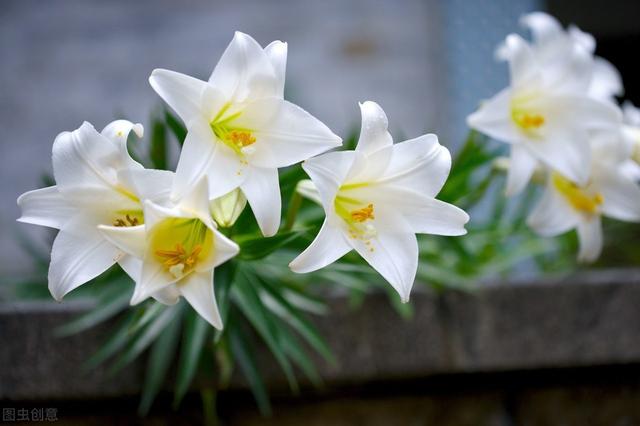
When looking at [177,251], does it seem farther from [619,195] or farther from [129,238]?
[619,195]

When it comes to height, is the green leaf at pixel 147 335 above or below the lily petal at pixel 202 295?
below

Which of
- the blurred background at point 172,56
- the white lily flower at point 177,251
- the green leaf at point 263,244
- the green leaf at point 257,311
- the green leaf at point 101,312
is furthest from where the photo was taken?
the blurred background at point 172,56

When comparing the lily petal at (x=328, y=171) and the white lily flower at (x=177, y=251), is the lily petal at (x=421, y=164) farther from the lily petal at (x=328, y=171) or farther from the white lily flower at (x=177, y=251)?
the white lily flower at (x=177, y=251)

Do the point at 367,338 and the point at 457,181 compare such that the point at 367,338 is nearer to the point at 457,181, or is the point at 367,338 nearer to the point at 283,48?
the point at 457,181

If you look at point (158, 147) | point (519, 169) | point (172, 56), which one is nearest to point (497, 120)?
point (519, 169)

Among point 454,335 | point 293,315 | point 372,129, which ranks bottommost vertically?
point 454,335

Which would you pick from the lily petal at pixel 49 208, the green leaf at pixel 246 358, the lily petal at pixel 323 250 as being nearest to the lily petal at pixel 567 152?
the lily petal at pixel 323 250

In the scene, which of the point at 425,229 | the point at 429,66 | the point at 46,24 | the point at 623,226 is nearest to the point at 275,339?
the point at 425,229
